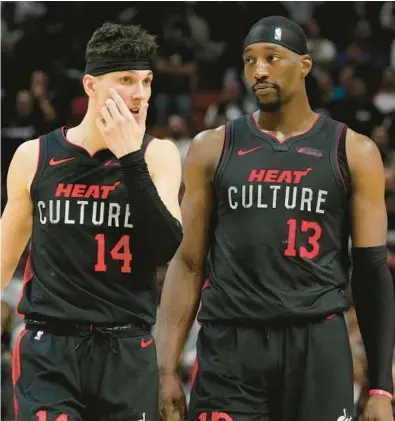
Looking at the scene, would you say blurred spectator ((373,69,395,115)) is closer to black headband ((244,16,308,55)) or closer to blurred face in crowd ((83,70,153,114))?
black headband ((244,16,308,55))

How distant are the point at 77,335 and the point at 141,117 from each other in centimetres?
106

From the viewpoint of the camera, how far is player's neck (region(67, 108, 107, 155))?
5.45m

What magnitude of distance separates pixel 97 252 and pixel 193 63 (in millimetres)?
9273

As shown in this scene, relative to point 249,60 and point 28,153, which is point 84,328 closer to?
point 28,153

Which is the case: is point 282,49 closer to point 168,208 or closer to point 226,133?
point 226,133

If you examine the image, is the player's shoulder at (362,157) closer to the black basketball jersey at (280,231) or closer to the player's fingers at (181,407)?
the black basketball jersey at (280,231)

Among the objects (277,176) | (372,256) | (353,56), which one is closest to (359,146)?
(277,176)

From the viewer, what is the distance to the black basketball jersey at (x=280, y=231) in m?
5.50

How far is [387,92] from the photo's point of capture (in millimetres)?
13727

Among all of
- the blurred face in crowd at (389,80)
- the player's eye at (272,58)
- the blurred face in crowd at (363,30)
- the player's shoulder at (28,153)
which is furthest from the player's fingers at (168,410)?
the blurred face in crowd at (363,30)

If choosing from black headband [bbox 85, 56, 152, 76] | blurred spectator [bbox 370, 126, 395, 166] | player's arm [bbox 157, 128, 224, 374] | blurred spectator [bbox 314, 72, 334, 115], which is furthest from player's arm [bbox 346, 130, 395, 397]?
blurred spectator [bbox 314, 72, 334, 115]

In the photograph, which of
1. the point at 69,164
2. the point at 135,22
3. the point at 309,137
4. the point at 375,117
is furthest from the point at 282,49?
the point at 135,22

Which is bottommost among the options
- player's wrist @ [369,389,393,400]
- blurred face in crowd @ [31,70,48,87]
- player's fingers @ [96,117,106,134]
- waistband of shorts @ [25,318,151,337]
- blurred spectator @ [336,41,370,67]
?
player's wrist @ [369,389,393,400]

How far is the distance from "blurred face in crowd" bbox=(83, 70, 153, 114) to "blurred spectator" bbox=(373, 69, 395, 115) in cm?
855
